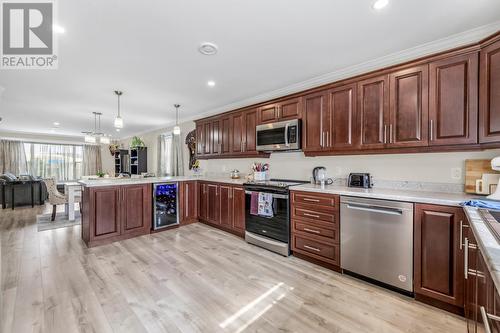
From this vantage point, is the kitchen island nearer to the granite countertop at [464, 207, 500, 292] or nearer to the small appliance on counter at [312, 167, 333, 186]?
the small appliance on counter at [312, 167, 333, 186]

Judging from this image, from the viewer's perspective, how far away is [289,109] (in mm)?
3230

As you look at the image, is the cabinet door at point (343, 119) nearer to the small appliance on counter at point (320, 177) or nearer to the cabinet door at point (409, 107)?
the cabinet door at point (409, 107)

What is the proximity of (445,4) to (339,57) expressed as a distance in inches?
38.0

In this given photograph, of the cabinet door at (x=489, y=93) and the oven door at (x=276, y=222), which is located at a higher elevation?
the cabinet door at (x=489, y=93)

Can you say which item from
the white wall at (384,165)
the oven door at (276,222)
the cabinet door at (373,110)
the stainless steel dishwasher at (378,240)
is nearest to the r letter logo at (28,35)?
the oven door at (276,222)

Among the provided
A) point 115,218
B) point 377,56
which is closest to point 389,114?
point 377,56

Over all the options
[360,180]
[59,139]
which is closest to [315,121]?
[360,180]

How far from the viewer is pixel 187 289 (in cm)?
216

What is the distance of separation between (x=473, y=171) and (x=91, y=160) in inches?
470

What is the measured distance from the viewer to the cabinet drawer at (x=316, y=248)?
8.06ft

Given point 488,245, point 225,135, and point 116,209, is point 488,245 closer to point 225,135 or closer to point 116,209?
point 225,135

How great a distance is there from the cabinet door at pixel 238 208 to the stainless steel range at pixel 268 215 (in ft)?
0.44

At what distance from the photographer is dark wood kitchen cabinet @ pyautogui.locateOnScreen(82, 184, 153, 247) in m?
3.25

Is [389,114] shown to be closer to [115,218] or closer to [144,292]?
[144,292]
